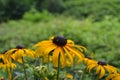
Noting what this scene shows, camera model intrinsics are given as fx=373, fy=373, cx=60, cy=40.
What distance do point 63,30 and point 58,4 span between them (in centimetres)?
651

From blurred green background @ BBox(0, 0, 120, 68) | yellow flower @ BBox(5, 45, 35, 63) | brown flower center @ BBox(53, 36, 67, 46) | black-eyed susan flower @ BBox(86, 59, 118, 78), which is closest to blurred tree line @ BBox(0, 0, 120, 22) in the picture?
blurred green background @ BBox(0, 0, 120, 68)

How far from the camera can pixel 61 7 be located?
14789mm

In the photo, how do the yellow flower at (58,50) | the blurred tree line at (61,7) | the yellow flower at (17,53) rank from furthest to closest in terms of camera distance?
the blurred tree line at (61,7), the yellow flower at (17,53), the yellow flower at (58,50)

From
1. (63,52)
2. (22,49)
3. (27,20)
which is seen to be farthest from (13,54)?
(27,20)

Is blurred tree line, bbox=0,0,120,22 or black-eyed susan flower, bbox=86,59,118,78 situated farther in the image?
blurred tree line, bbox=0,0,120,22

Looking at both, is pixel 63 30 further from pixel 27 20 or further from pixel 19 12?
pixel 19 12

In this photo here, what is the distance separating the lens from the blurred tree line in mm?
13591

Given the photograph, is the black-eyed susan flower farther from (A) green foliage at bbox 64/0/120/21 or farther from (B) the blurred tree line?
(B) the blurred tree line

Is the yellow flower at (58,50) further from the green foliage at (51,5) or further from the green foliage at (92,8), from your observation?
the green foliage at (51,5)

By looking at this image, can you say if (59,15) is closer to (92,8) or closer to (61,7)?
(61,7)

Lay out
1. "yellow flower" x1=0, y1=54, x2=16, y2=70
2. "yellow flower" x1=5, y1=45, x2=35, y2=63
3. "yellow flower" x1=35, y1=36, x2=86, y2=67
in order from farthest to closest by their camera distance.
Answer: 1. "yellow flower" x1=0, y1=54, x2=16, y2=70
2. "yellow flower" x1=5, y1=45, x2=35, y2=63
3. "yellow flower" x1=35, y1=36, x2=86, y2=67

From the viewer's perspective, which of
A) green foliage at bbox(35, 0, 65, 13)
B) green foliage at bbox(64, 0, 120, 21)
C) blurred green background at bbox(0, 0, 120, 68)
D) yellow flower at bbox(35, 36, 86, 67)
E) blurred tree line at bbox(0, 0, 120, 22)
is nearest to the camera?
yellow flower at bbox(35, 36, 86, 67)

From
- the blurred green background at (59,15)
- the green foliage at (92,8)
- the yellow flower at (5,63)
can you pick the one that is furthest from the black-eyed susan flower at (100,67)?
the green foliage at (92,8)

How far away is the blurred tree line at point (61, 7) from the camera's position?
44.6ft
